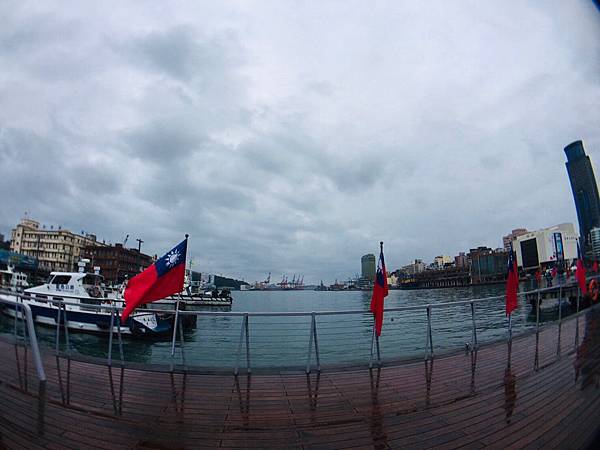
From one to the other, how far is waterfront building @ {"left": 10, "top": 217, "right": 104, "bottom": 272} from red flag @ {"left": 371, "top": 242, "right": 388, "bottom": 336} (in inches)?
3097

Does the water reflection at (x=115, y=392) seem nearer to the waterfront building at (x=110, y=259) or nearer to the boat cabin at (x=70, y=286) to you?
the boat cabin at (x=70, y=286)

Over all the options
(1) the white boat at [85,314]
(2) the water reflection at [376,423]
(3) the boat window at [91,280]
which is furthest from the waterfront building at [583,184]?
(3) the boat window at [91,280]

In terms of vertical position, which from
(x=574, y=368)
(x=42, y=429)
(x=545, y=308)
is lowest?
(x=545, y=308)

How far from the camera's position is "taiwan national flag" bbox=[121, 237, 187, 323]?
4891mm

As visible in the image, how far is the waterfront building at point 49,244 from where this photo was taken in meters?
63.0

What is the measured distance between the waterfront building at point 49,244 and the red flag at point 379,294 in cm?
7867

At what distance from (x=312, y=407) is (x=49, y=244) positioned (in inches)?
3630

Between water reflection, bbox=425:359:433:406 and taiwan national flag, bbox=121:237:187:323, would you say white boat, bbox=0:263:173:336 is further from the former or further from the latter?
water reflection, bbox=425:359:433:406

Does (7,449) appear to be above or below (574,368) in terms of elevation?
above

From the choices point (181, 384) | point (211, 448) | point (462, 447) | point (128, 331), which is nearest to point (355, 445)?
point (462, 447)

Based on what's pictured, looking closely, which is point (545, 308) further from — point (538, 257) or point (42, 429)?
point (538, 257)

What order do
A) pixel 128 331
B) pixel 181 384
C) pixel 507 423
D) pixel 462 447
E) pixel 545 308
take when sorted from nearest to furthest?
1. pixel 462 447
2. pixel 507 423
3. pixel 181 384
4. pixel 128 331
5. pixel 545 308

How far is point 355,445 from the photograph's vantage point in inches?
121

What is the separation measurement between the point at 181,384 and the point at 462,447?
4119 mm
